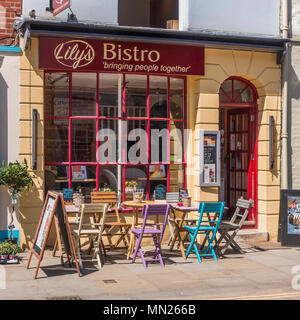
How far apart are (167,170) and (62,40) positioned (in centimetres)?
360

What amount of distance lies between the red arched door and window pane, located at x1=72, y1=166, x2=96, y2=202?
11.2ft

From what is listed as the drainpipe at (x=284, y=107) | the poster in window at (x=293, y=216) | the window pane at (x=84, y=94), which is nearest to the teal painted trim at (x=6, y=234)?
the window pane at (x=84, y=94)

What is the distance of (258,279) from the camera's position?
9.45 m

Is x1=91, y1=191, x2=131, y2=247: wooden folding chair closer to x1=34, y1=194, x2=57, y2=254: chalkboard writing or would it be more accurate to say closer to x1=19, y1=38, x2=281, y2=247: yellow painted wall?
x1=19, y1=38, x2=281, y2=247: yellow painted wall

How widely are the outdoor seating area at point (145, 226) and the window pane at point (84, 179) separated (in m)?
0.23

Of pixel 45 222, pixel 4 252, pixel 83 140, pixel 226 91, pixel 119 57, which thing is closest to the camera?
pixel 45 222

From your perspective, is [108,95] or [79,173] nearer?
[79,173]

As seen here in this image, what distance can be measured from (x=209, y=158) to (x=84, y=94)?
304 cm

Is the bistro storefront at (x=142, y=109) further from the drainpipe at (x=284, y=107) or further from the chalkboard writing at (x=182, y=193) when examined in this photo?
the chalkboard writing at (x=182, y=193)

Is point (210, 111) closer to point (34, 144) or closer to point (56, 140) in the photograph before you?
point (56, 140)

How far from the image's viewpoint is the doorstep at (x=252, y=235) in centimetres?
1287

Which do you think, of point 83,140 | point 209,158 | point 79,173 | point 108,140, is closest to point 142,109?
point 108,140

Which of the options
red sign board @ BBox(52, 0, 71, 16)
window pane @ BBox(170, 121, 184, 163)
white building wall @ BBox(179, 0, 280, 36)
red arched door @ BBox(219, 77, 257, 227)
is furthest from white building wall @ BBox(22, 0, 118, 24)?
red arched door @ BBox(219, 77, 257, 227)

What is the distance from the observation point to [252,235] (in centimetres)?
1295
